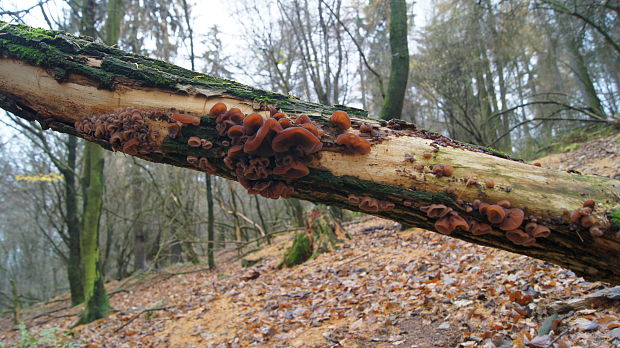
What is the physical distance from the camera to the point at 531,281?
3512 millimetres

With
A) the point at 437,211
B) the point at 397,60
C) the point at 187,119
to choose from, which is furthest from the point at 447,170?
the point at 397,60

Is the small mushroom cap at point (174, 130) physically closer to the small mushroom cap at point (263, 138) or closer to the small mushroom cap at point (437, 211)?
the small mushroom cap at point (263, 138)

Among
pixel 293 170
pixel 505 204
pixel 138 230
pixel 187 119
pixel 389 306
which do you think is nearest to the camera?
pixel 505 204

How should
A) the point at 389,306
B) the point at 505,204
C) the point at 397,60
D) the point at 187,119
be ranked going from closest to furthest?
1. the point at 505,204
2. the point at 187,119
3. the point at 389,306
4. the point at 397,60

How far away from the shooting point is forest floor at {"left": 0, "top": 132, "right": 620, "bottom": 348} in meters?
2.80

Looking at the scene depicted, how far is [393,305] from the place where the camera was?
13.2 ft

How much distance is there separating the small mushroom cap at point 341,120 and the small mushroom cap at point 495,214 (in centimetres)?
91

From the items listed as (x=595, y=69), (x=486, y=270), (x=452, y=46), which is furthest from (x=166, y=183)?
(x=595, y=69)

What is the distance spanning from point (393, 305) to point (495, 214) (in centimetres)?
258

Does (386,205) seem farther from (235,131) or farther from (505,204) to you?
(235,131)

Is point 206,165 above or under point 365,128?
under

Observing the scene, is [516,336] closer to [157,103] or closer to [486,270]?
[486,270]

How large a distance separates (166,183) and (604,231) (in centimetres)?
1567

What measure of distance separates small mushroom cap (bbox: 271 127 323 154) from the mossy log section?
0.35 feet
